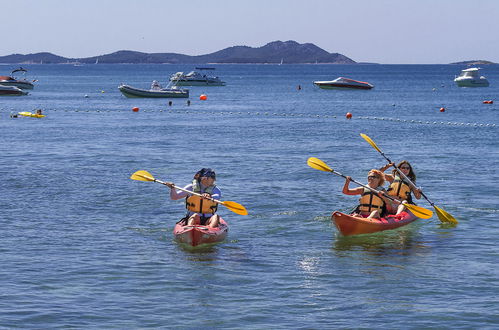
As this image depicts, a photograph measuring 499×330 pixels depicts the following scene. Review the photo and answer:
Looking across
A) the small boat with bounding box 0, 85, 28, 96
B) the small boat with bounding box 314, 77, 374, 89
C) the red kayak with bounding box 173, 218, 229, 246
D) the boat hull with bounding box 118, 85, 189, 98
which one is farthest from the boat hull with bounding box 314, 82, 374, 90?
the red kayak with bounding box 173, 218, 229, 246

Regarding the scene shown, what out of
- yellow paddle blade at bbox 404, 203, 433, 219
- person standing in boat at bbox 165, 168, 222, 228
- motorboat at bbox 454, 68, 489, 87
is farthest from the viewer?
motorboat at bbox 454, 68, 489, 87

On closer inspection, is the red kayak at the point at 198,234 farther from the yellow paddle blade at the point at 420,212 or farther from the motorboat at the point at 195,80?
the motorboat at the point at 195,80

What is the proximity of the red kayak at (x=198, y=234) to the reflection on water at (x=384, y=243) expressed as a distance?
9.96 feet

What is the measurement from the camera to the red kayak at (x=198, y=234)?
20391 mm

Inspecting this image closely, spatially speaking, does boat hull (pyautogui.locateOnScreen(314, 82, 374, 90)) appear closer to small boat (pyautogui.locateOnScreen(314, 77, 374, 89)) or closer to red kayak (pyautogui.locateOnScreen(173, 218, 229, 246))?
small boat (pyautogui.locateOnScreen(314, 77, 374, 89))

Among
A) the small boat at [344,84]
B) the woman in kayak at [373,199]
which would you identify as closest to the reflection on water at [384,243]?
the woman in kayak at [373,199]

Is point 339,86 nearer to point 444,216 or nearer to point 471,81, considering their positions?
point 471,81

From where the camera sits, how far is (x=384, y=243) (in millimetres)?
22031

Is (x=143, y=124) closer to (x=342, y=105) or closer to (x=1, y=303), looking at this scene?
(x=342, y=105)

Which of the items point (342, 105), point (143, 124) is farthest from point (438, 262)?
point (342, 105)

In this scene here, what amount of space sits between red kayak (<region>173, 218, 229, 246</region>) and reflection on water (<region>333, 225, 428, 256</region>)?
9.96 ft

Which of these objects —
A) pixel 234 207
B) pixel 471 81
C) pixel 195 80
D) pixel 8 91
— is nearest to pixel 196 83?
pixel 195 80

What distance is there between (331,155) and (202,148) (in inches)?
298

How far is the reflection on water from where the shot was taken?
A: 2128 centimetres
